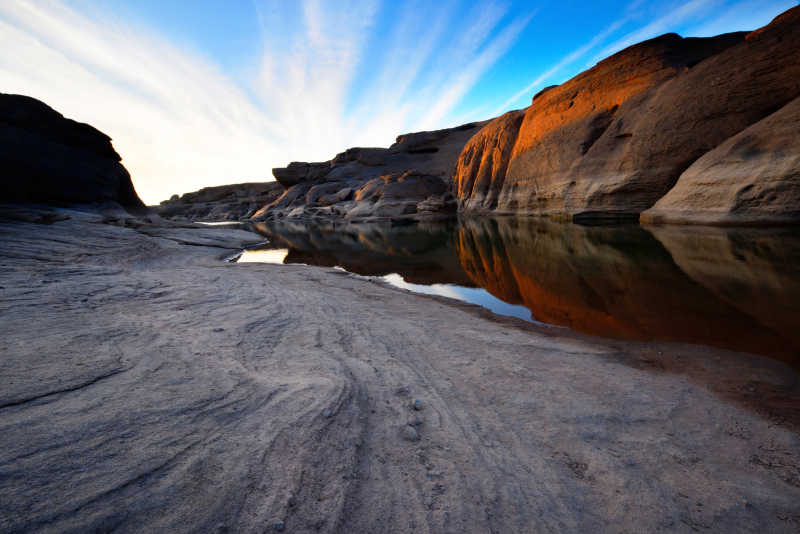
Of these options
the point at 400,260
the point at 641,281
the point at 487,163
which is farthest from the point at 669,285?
the point at 487,163

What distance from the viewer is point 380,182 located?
111 ft

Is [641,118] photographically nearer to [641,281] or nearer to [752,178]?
[752,178]

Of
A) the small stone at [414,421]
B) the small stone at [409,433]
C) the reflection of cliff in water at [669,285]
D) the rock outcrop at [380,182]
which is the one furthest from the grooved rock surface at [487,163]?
the small stone at [409,433]

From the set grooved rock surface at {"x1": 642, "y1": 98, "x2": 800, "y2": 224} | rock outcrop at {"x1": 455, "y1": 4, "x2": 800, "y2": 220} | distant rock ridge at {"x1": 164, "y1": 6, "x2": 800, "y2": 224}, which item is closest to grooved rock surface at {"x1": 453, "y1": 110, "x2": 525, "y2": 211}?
distant rock ridge at {"x1": 164, "y1": 6, "x2": 800, "y2": 224}

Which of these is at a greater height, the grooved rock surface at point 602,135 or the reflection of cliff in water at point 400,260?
the grooved rock surface at point 602,135

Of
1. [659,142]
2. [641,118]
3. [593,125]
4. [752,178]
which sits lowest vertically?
[752,178]

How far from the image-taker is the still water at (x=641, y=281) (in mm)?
3725

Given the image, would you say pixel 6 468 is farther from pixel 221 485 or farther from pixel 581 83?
pixel 581 83

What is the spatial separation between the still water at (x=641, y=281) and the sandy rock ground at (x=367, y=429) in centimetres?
91

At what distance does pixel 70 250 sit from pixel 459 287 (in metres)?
8.99

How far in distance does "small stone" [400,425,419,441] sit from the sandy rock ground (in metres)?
0.02

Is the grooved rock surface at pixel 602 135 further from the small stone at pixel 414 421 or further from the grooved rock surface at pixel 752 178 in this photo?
the small stone at pixel 414 421

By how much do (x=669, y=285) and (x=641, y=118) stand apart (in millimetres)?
13216

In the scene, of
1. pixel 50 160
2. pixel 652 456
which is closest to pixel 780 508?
pixel 652 456
